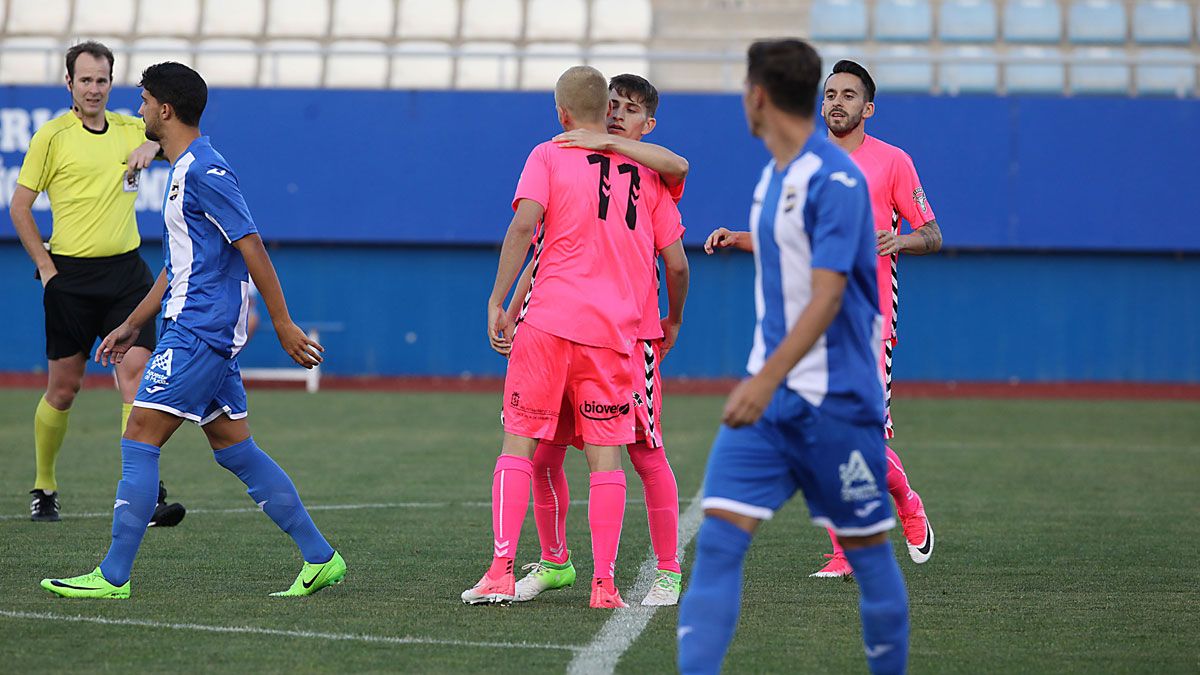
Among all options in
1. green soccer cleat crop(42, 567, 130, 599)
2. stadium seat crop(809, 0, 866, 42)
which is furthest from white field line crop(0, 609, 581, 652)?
stadium seat crop(809, 0, 866, 42)

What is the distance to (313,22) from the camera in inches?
886

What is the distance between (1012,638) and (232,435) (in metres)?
3.02

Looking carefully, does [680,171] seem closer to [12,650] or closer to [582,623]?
[582,623]

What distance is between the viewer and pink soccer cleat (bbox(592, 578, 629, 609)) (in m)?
5.84

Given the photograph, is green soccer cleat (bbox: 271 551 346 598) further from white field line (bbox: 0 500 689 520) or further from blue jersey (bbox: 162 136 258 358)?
white field line (bbox: 0 500 689 520)

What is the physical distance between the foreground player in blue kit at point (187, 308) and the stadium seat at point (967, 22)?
18.2 metres

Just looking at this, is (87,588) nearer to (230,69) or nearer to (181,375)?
(181,375)

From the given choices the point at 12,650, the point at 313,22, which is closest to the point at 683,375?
the point at 313,22

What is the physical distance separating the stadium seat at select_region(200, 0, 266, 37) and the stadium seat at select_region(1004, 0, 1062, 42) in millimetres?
11027

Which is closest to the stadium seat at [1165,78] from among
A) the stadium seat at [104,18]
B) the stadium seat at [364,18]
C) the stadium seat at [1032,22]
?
the stadium seat at [1032,22]

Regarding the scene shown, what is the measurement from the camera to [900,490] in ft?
22.3

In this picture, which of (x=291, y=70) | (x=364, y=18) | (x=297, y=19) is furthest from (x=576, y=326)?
(x=297, y=19)

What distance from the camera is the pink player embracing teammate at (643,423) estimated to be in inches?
234

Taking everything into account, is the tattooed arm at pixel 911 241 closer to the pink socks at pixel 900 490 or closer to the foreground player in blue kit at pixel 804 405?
the pink socks at pixel 900 490
